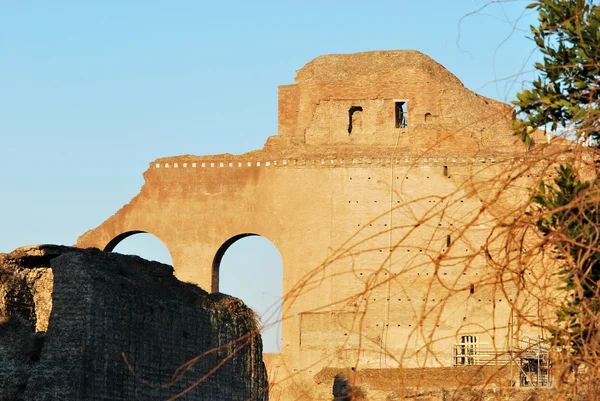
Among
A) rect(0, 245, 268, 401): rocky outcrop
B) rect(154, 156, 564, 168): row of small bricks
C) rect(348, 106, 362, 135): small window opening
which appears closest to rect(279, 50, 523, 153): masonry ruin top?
rect(348, 106, 362, 135): small window opening

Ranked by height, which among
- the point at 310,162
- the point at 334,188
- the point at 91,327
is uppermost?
the point at 310,162

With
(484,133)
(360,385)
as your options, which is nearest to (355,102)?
(484,133)

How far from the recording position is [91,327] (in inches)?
489

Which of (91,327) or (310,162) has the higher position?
(310,162)

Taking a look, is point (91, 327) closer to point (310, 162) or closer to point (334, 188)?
point (334, 188)

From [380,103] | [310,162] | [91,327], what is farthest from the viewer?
[380,103]

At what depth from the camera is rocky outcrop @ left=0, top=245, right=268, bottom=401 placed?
38.8ft

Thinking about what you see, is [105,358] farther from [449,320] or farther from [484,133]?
[484,133]

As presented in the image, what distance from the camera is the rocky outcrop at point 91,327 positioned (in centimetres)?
1182

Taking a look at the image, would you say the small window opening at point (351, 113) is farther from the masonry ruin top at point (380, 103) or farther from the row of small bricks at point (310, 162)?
the row of small bricks at point (310, 162)

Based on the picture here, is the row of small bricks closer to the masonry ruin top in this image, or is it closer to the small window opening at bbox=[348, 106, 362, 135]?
the masonry ruin top

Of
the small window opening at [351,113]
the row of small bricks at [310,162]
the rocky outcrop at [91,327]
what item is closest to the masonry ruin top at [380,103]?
the small window opening at [351,113]

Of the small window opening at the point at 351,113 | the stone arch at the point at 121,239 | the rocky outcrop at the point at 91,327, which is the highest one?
the small window opening at the point at 351,113

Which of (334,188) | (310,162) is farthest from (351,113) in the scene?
(334,188)
